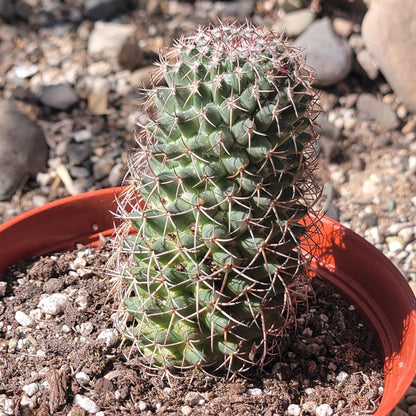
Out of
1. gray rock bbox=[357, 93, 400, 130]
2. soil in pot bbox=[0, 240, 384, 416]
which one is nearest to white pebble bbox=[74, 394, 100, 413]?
soil in pot bbox=[0, 240, 384, 416]

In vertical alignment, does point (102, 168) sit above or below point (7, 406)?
below

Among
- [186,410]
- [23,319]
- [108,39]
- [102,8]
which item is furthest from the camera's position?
[102,8]

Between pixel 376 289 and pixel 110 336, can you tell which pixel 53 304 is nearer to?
pixel 110 336

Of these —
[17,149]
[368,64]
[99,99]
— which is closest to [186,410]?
[17,149]

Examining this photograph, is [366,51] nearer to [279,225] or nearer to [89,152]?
[89,152]

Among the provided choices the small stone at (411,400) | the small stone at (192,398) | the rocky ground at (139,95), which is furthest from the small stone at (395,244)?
the small stone at (192,398)

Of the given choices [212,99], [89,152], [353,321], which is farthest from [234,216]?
[89,152]
